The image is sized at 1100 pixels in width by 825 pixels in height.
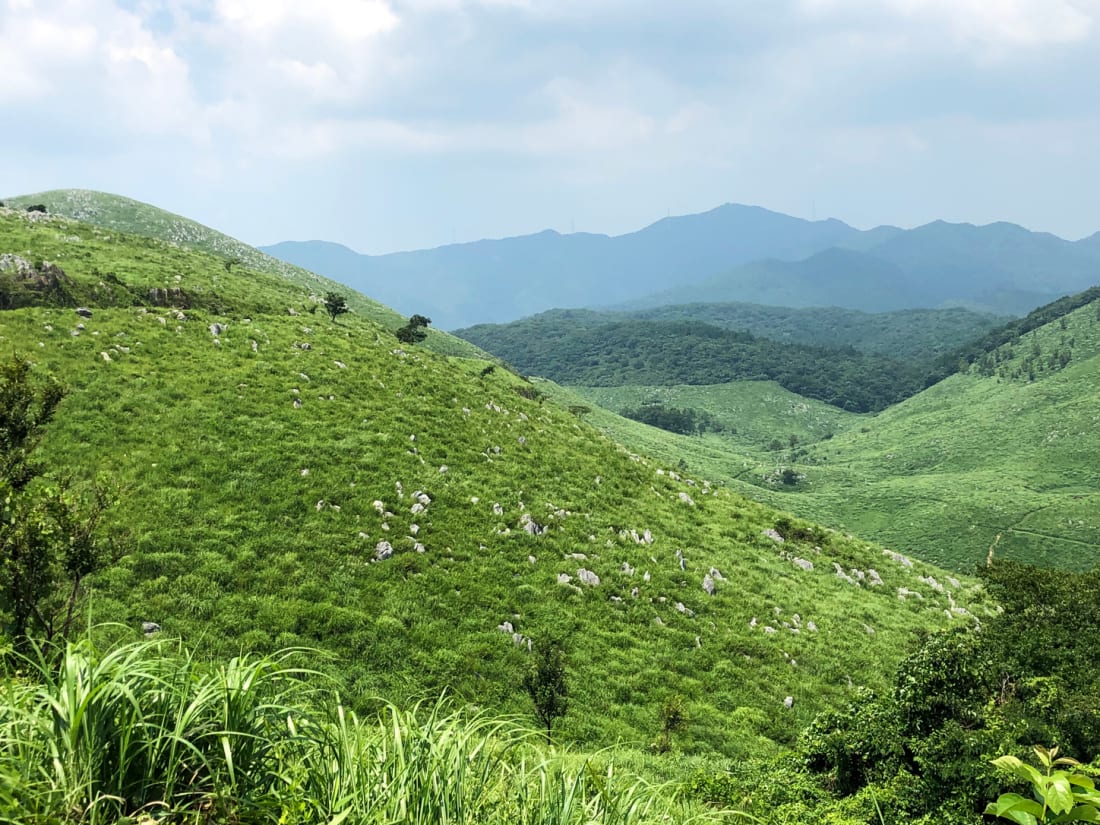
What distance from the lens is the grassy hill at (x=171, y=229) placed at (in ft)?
356

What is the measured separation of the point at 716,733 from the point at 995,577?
1266 cm

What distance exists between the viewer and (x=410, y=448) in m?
26.5

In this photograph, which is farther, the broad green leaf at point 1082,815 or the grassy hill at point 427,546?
the grassy hill at point 427,546

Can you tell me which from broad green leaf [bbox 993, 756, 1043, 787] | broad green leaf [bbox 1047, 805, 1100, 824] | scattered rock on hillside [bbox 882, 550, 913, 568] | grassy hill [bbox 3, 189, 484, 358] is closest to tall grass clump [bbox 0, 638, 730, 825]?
broad green leaf [bbox 993, 756, 1043, 787]

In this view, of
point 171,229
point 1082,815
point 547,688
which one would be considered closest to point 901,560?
point 547,688

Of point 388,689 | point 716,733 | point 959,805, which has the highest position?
point 959,805

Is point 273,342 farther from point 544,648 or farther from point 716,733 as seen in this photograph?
point 716,733

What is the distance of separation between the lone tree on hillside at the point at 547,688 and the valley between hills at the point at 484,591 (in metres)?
0.34

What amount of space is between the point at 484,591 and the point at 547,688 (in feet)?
17.0

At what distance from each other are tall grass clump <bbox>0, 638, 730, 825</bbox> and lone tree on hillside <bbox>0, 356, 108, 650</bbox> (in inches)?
214

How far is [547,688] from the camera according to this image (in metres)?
15.5

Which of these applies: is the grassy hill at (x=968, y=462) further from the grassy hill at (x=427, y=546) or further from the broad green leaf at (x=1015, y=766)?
the broad green leaf at (x=1015, y=766)

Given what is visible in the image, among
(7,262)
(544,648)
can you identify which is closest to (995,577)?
(544,648)

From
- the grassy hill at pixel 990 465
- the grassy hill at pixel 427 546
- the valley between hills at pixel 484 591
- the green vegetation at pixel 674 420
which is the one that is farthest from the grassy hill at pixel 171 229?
the green vegetation at pixel 674 420
